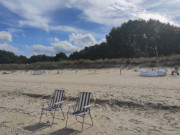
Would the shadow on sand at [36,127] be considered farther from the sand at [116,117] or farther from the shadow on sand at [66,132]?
the shadow on sand at [66,132]

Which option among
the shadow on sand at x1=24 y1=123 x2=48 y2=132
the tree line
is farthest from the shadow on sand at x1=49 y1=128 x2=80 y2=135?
the tree line

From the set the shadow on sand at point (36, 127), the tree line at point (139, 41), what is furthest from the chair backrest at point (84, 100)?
the tree line at point (139, 41)

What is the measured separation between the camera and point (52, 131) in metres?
4.38

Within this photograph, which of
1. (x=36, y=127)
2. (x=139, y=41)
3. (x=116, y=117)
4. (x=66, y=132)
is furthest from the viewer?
(x=139, y=41)

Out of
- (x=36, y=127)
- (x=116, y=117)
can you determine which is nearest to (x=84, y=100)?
(x=116, y=117)

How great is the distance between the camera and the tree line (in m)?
31.1

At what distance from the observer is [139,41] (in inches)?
1356

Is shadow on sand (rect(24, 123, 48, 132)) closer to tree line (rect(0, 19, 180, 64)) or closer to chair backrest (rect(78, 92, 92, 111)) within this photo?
chair backrest (rect(78, 92, 92, 111))

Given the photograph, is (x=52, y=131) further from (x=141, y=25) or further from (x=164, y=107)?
(x=141, y=25)

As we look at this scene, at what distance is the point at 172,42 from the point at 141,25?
7109 mm

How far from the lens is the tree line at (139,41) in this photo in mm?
31125

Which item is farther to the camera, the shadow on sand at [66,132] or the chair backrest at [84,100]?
the chair backrest at [84,100]

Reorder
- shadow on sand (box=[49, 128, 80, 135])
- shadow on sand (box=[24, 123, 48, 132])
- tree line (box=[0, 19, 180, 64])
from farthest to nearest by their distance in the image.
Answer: tree line (box=[0, 19, 180, 64]), shadow on sand (box=[24, 123, 48, 132]), shadow on sand (box=[49, 128, 80, 135])

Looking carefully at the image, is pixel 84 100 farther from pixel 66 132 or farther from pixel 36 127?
pixel 36 127
